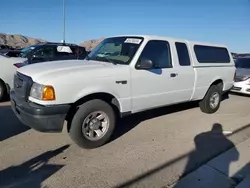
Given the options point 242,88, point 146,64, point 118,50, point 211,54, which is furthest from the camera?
point 242,88

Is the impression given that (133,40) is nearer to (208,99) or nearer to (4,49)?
(208,99)

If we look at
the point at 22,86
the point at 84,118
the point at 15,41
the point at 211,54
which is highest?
the point at 211,54

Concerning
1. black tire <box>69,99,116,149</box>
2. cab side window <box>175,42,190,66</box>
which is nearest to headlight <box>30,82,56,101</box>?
black tire <box>69,99,116,149</box>

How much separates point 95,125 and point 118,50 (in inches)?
63.4

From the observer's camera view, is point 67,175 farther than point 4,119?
No

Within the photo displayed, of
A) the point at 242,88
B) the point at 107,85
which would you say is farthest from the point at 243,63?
the point at 107,85

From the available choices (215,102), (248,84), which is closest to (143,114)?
(215,102)

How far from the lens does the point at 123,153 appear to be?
383cm

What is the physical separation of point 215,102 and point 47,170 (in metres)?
4.91

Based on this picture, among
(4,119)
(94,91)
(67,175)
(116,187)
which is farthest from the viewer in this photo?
(4,119)

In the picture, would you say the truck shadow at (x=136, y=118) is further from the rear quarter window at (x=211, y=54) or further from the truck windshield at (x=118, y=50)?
the rear quarter window at (x=211, y=54)

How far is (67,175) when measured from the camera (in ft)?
10.2

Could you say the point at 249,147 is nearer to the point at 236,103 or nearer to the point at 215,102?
the point at 215,102

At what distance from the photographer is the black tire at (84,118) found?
365cm
